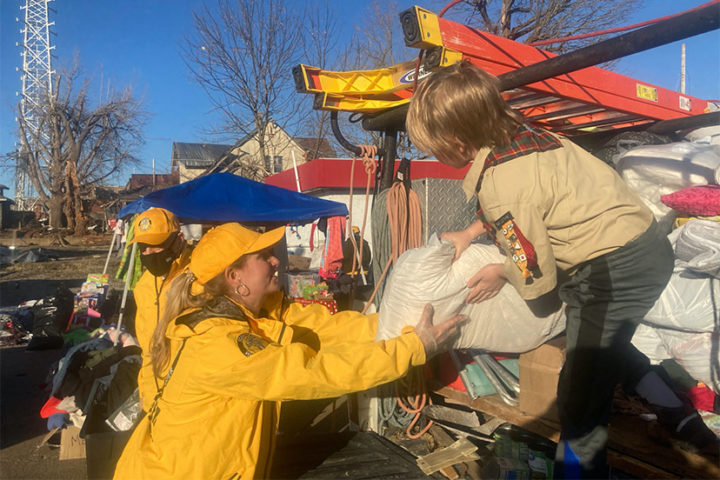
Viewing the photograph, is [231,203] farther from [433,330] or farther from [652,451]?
[652,451]

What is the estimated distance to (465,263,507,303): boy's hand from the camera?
205 centimetres

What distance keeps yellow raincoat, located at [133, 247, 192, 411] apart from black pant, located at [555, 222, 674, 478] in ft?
7.02

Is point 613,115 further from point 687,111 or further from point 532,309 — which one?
point 532,309

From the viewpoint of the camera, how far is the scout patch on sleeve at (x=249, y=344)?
1954 millimetres

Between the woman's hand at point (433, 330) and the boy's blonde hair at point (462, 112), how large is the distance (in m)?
0.69

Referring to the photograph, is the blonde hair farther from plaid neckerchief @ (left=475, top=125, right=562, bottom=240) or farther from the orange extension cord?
plaid neckerchief @ (left=475, top=125, right=562, bottom=240)

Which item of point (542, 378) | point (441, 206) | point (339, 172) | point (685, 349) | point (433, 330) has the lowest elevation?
point (542, 378)

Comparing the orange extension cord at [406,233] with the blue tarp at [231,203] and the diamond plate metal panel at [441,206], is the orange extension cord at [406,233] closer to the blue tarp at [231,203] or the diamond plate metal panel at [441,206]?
the diamond plate metal panel at [441,206]

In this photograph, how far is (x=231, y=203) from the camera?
657 cm

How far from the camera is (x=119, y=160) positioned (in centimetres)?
3466

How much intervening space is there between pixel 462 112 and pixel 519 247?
0.48 metres

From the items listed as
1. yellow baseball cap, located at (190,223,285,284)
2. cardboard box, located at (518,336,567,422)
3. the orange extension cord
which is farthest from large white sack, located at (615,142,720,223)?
yellow baseball cap, located at (190,223,285,284)

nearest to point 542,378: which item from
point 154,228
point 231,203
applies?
point 154,228

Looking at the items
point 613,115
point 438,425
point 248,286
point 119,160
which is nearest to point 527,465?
point 438,425
